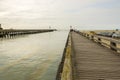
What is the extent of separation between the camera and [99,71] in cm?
863

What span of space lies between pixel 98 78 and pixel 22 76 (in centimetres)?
636

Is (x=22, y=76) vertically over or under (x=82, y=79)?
under

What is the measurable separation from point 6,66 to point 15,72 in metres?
2.62

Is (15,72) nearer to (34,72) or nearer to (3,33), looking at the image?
(34,72)

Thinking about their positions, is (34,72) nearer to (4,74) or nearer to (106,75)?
(4,74)

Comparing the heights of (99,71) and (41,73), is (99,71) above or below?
above

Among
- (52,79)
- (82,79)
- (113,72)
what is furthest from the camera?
(52,79)

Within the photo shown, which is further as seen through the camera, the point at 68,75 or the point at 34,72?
the point at 34,72

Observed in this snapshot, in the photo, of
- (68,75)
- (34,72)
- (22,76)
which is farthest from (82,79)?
(34,72)

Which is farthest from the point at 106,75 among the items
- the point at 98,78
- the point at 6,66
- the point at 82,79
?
the point at 6,66

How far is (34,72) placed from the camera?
45.9 feet

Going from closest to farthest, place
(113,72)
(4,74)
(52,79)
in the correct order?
(113,72)
(52,79)
(4,74)

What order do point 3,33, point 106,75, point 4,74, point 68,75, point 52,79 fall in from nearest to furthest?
point 68,75, point 106,75, point 52,79, point 4,74, point 3,33

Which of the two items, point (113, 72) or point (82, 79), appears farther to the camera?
point (113, 72)
